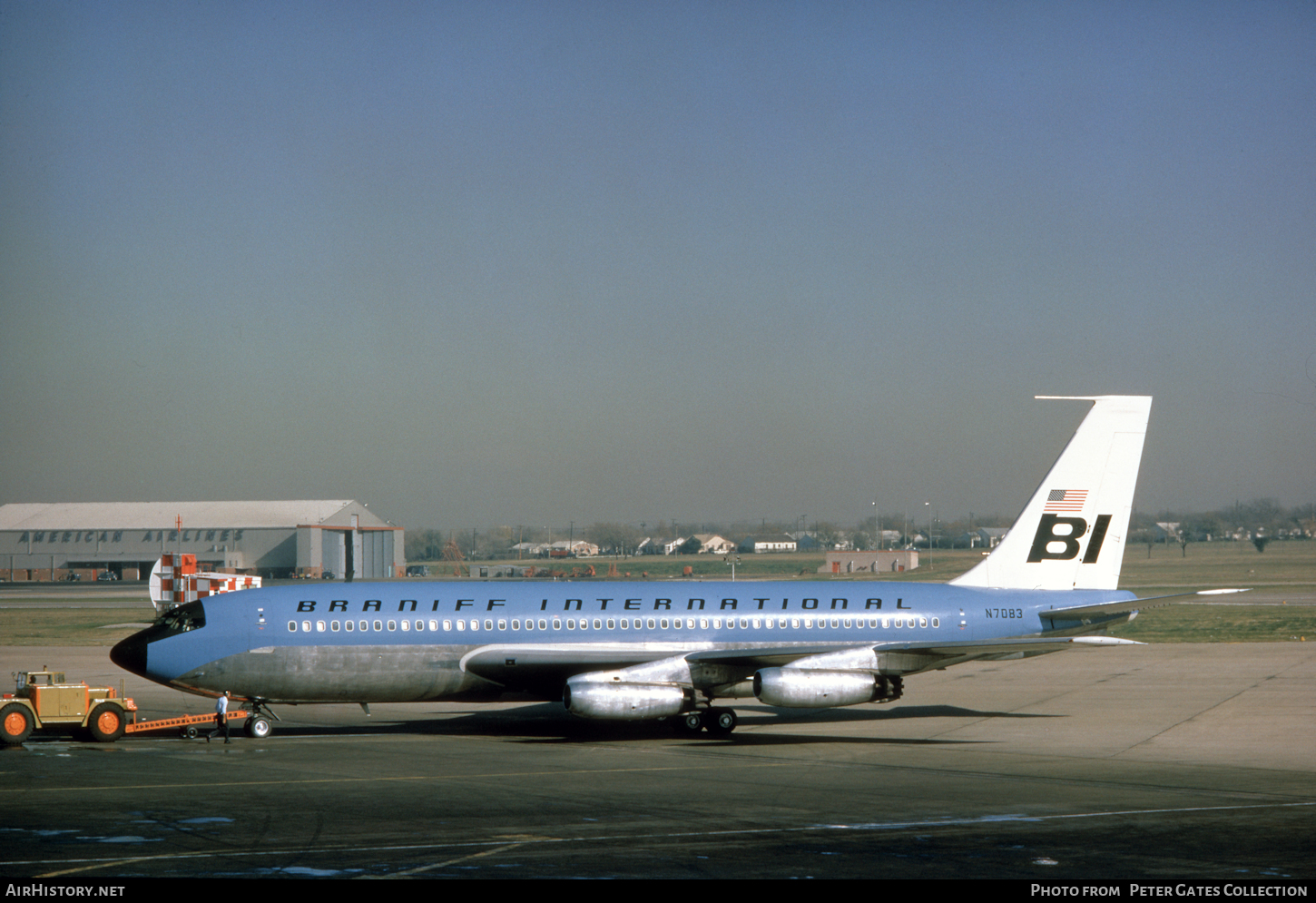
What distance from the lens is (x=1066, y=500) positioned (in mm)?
33531

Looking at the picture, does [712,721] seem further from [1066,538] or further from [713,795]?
[1066,538]

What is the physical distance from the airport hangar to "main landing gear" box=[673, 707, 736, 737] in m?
88.9

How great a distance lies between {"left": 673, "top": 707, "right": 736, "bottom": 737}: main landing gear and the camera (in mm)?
30422

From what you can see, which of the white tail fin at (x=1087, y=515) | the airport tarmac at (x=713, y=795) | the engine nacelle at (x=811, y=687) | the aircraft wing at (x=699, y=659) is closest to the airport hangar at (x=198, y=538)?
the airport tarmac at (x=713, y=795)

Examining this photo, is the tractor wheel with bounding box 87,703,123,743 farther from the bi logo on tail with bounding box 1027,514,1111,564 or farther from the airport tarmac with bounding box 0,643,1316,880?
the bi logo on tail with bounding box 1027,514,1111,564

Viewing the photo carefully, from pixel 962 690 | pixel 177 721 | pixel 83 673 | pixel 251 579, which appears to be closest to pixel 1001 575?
pixel 962 690

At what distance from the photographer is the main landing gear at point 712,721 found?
99.8 feet

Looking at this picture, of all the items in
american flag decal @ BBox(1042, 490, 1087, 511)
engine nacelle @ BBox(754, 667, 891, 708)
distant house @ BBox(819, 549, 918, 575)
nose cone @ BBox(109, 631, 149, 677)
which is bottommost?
distant house @ BBox(819, 549, 918, 575)

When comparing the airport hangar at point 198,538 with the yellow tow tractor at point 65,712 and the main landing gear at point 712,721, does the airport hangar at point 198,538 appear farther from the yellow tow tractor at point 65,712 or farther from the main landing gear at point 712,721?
the main landing gear at point 712,721

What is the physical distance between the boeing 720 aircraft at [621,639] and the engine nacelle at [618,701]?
0.03 metres

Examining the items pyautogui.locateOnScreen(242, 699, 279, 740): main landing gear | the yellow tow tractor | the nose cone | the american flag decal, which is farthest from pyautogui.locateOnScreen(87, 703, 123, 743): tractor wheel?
the american flag decal

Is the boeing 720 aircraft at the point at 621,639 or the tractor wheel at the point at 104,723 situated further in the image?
the boeing 720 aircraft at the point at 621,639

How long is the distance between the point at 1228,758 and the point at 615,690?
13312 millimetres

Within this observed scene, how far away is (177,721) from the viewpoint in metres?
29.7
